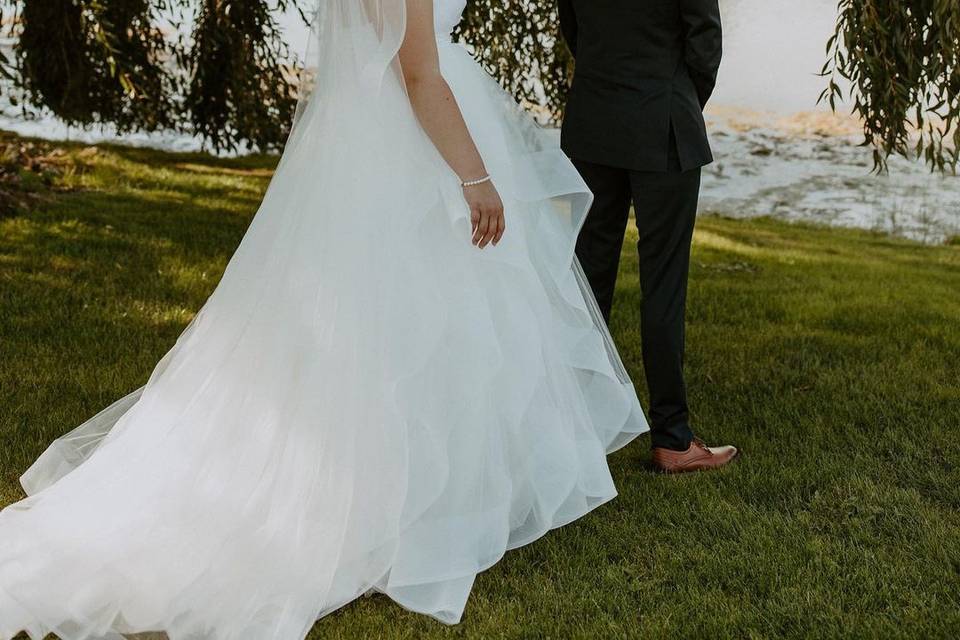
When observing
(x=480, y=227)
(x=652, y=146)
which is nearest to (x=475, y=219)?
(x=480, y=227)

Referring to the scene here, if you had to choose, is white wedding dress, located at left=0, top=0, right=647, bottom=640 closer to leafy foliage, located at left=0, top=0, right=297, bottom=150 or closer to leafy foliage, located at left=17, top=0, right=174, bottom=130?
leafy foliage, located at left=17, top=0, right=174, bottom=130

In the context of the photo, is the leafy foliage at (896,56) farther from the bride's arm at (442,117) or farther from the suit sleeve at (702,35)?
the bride's arm at (442,117)

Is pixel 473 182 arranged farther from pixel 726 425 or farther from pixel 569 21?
pixel 726 425

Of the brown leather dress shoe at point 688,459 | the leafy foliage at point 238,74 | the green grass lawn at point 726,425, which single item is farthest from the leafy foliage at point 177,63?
the brown leather dress shoe at point 688,459

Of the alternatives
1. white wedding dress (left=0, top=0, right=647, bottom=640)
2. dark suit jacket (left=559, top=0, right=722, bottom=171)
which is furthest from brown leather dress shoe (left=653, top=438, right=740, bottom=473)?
dark suit jacket (left=559, top=0, right=722, bottom=171)

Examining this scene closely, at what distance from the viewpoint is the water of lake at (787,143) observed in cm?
1034

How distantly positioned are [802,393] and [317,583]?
2480 millimetres

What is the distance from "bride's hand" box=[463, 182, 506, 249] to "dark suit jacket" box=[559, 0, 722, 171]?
73 cm

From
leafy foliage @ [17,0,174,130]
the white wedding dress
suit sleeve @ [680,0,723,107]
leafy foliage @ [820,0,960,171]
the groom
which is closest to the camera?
the white wedding dress

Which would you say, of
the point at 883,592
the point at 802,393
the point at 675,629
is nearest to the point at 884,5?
the point at 802,393

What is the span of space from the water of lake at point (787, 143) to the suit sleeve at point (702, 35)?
548 centimetres

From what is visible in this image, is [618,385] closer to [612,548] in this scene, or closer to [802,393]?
[612,548]

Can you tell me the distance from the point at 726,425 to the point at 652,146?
4.06ft

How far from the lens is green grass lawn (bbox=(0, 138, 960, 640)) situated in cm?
248
